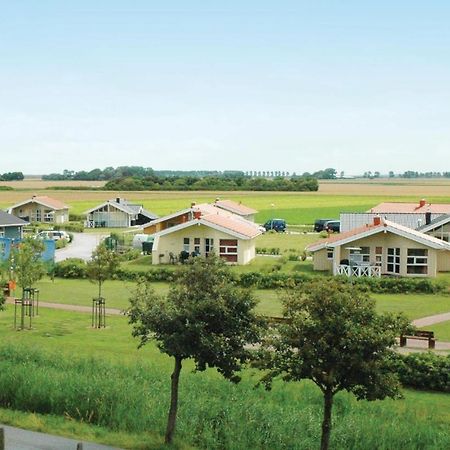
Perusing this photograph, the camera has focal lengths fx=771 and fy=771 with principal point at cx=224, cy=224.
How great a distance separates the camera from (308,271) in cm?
4666

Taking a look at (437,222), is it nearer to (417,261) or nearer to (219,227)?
(417,261)

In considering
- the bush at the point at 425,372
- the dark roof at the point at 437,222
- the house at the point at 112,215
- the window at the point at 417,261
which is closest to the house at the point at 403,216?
the dark roof at the point at 437,222

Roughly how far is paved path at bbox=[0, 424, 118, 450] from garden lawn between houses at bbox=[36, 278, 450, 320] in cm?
1582

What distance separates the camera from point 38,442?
17.3m

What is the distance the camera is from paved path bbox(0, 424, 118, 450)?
16891 mm

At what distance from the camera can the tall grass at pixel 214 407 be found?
57.2 feet

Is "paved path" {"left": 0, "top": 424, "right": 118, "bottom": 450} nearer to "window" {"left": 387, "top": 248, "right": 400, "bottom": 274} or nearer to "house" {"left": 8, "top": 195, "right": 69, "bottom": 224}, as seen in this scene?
"window" {"left": 387, "top": 248, "right": 400, "bottom": 274}

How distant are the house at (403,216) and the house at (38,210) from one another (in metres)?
38.5

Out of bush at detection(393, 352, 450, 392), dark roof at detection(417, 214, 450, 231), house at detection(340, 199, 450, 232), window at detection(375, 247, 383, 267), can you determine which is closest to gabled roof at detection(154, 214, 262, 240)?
window at detection(375, 247, 383, 267)

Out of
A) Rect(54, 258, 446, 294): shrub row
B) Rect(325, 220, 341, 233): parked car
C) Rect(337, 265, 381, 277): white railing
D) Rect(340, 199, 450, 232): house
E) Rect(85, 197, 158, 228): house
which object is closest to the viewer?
Rect(54, 258, 446, 294): shrub row

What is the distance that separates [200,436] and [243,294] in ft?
11.6

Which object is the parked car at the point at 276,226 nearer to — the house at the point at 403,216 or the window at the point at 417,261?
the house at the point at 403,216

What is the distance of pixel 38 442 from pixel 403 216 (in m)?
42.9

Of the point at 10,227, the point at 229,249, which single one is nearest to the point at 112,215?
the point at 10,227
